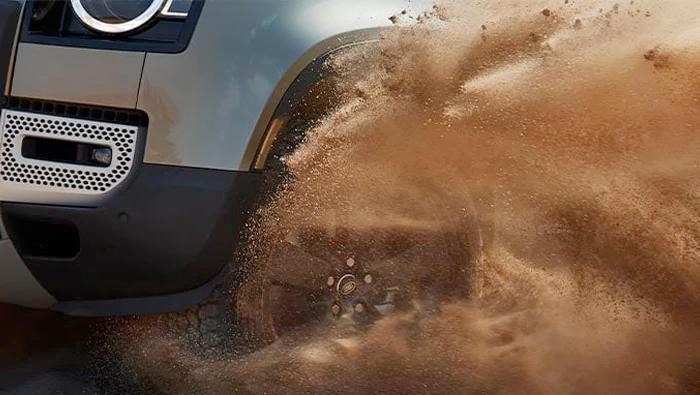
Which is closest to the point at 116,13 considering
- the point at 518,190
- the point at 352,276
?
the point at 352,276

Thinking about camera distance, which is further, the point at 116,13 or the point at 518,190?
the point at 518,190

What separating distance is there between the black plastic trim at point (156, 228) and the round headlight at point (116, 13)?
0.38 m

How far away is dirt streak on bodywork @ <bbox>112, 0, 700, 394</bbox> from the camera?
2.76m

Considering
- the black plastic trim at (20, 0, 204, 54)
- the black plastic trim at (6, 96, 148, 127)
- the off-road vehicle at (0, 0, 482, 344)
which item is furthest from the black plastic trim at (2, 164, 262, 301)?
the black plastic trim at (20, 0, 204, 54)

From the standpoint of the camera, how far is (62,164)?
2.62 m

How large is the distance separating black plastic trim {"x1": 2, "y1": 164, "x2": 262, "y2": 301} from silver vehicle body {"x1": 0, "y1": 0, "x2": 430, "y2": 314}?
39mm

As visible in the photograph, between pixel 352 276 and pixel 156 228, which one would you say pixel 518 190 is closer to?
pixel 352 276

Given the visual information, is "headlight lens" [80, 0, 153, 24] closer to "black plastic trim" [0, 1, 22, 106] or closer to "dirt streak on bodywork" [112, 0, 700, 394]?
"black plastic trim" [0, 1, 22, 106]

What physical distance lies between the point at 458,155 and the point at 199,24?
0.84 meters

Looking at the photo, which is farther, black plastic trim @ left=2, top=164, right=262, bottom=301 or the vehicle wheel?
the vehicle wheel

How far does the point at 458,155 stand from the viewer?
2785 mm

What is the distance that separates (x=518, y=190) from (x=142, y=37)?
1171 mm

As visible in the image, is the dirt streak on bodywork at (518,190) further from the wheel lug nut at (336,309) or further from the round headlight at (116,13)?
the round headlight at (116,13)

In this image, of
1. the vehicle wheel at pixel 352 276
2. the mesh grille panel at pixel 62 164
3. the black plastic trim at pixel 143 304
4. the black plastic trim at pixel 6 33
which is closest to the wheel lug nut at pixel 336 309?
the vehicle wheel at pixel 352 276
